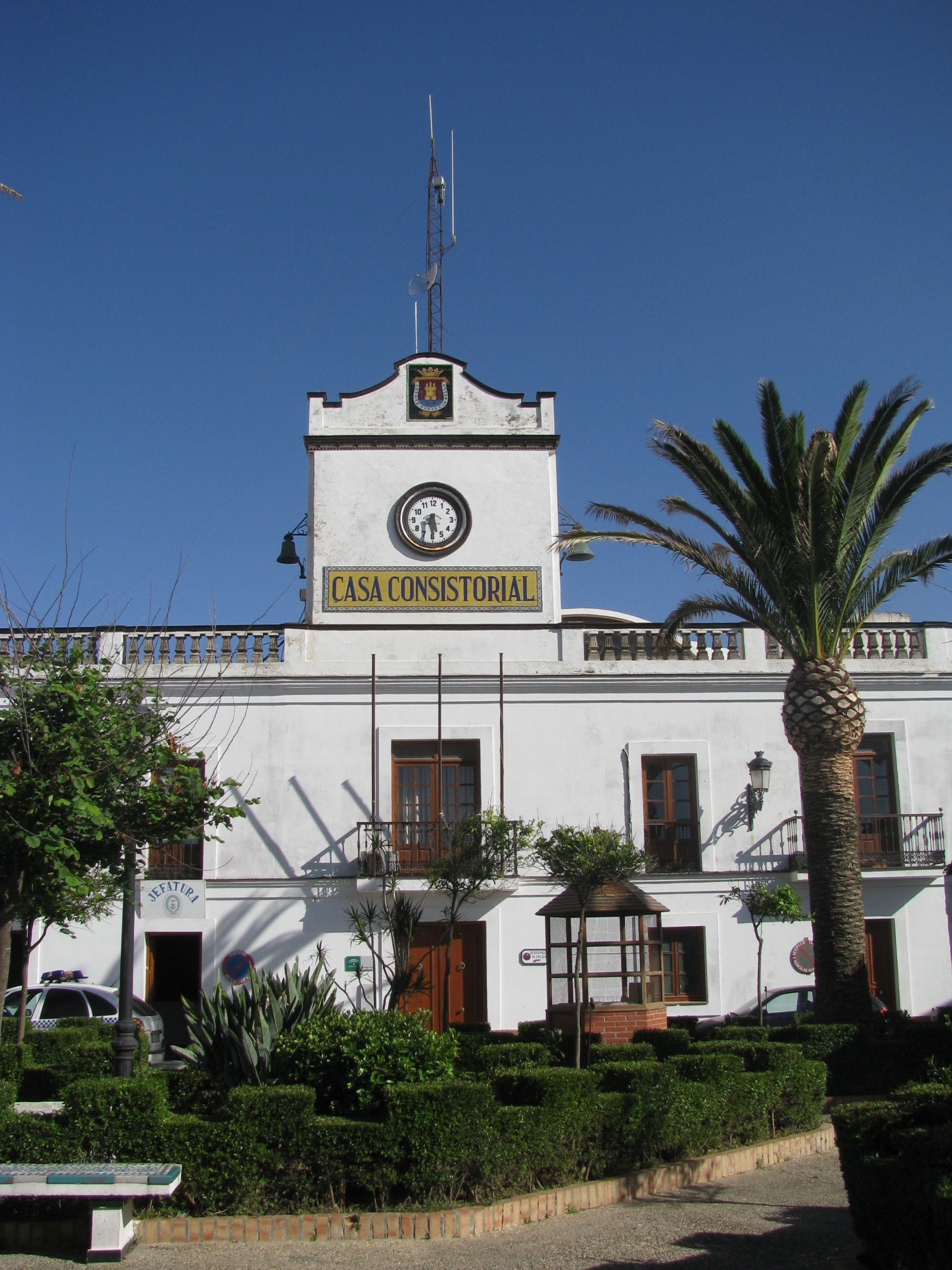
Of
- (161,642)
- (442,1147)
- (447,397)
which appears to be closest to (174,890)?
(161,642)

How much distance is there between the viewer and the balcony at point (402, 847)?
19.9m

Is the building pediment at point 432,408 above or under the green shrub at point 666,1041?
above

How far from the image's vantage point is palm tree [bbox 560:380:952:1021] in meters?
15.6

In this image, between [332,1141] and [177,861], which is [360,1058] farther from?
[177,861]

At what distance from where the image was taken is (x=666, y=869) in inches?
823

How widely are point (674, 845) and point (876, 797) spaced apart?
3.79m

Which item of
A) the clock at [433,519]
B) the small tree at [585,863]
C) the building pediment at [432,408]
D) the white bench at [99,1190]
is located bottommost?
the white bench at [99,1190]

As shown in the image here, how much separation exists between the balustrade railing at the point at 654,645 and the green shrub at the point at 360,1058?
40.3ft

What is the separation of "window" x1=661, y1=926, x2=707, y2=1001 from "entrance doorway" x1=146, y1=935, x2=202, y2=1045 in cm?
804

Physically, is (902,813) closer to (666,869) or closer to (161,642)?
(666,869)

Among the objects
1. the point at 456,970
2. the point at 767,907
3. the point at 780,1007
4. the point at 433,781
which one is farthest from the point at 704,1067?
the point at 433,781

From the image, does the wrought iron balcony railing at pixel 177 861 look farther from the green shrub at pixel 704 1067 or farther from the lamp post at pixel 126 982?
the green shrub at pixel 704 1067

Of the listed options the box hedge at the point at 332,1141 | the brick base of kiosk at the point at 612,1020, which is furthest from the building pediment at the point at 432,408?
the box hedge at the point at 332,1141

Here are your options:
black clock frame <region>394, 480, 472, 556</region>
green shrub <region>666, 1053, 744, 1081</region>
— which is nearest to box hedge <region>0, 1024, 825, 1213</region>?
green shrub <region>666, 1053, 744, 1081</region>
